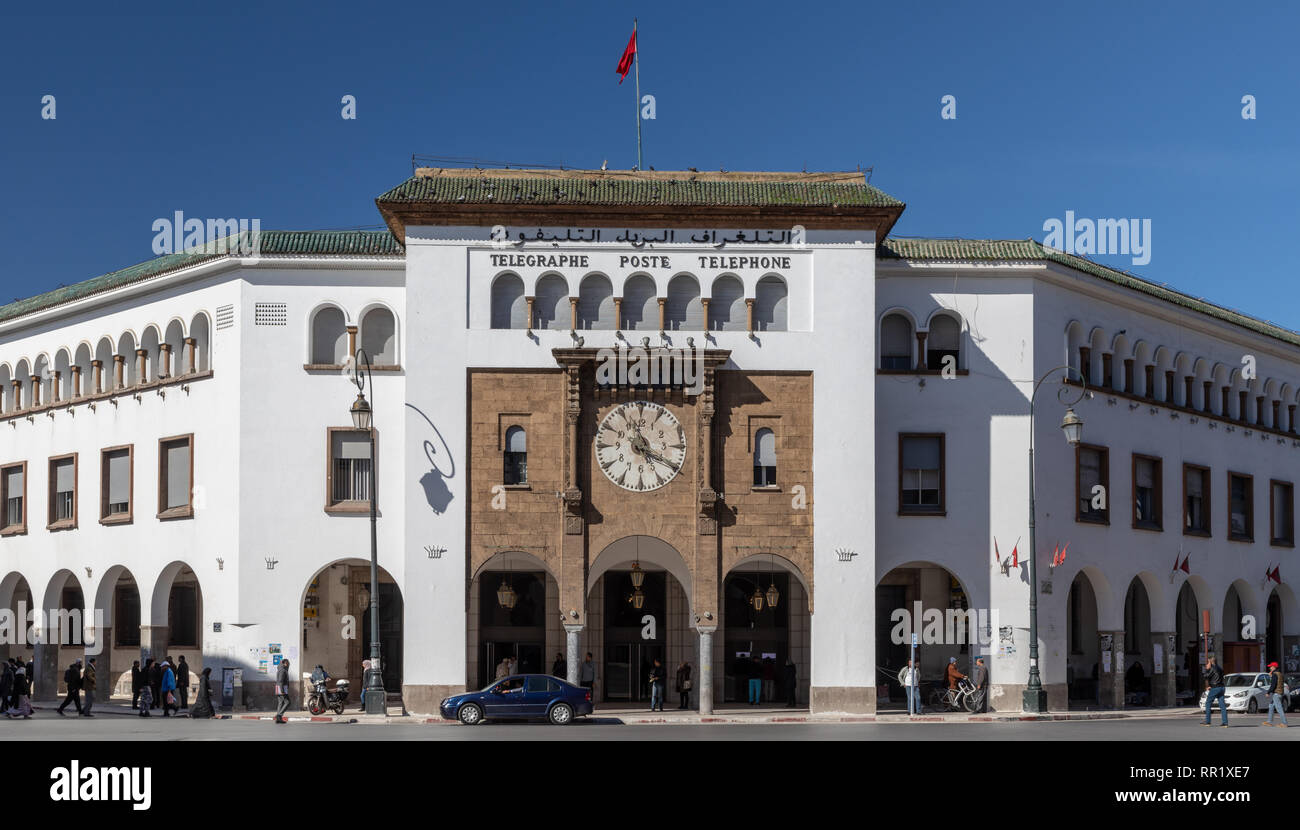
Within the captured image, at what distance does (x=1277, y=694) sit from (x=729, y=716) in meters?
12.9

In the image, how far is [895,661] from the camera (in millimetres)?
44594

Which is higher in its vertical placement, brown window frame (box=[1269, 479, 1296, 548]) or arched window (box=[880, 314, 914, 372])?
arched window (box=[880, 314, 914, 372])

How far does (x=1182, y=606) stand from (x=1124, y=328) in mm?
11476

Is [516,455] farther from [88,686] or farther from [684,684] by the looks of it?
[88,686]

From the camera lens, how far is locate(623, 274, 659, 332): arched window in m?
39.8

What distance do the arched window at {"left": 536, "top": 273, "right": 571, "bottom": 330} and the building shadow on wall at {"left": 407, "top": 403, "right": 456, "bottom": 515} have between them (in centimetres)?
391

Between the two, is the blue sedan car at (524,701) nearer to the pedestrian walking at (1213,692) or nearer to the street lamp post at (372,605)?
the street lamp post at (372,605)

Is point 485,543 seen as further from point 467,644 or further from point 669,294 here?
point 669,294

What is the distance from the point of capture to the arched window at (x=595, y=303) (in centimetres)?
3969

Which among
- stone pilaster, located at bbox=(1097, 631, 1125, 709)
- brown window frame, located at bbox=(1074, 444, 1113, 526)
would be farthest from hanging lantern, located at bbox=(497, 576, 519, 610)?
stone pilaster, located at bbox=(1097, 631, 1125, 709)

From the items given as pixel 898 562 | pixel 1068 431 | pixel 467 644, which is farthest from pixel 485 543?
pixel 1068 431

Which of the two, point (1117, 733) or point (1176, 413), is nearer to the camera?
point (1117, 733)

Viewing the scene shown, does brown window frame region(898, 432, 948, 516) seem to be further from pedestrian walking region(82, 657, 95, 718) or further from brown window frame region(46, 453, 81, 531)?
brown window frame region(46, 453, 81, 531)

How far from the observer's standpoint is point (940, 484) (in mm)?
41125
